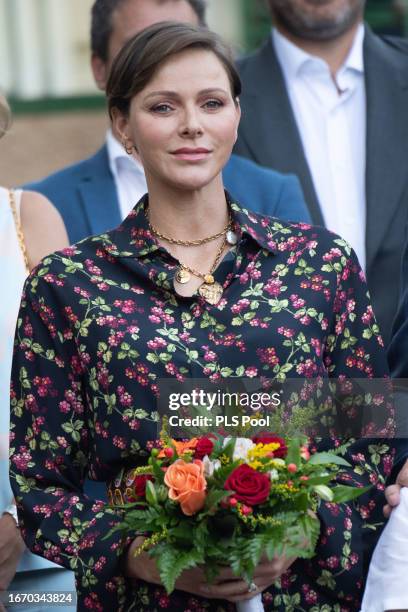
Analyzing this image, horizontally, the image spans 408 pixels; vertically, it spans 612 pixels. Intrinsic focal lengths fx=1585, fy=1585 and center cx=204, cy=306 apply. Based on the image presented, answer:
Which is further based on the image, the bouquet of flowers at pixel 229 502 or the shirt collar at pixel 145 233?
the shirt collar at pixel 145 233

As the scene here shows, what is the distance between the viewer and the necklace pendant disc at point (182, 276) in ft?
13.5

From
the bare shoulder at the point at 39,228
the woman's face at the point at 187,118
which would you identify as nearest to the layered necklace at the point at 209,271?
the woman's face at the point at 187,118

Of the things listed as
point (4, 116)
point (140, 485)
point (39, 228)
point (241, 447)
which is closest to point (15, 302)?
point (39, 228)

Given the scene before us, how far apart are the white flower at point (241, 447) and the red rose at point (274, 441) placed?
3cm

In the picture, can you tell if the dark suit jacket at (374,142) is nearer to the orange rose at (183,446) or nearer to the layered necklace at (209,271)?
the layered necklace at (209,271)

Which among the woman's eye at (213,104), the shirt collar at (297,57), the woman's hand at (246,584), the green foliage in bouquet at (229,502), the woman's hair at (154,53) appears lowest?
the woman's hand at (246,584)

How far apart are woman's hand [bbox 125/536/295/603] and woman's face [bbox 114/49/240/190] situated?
991mm

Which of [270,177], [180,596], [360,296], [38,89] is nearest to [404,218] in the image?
[270,177]

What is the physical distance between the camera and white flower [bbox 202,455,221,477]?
359 centimetres

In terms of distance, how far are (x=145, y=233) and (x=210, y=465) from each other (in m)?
0.83

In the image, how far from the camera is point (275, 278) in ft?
13.4

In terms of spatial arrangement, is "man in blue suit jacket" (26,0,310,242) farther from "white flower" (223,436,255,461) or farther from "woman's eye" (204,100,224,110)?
"white flower" (223,436,255,461)

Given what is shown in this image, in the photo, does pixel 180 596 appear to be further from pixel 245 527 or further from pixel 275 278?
pixel 275 278

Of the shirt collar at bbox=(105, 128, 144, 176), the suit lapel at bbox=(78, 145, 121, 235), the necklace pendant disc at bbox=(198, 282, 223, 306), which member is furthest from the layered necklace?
the shirt collar at bbox=(105, 128, 144, 176)
